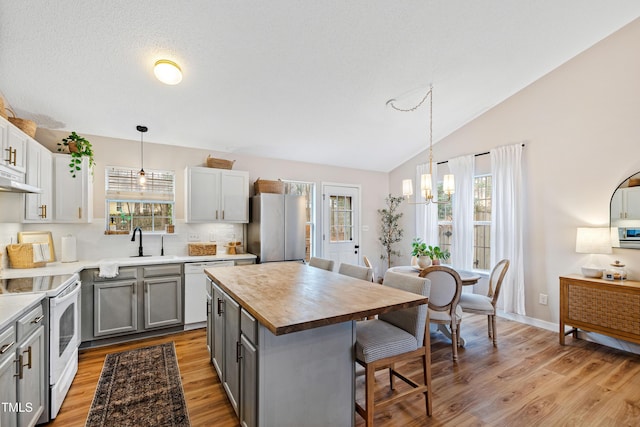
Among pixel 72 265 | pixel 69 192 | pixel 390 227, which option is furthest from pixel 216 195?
pixel 390 227

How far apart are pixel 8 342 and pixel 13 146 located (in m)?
1.90

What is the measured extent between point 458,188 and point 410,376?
127 inches

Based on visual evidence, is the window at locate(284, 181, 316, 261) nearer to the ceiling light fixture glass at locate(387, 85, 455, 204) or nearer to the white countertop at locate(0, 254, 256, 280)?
the white countertop at locate(0, 254, 256, 280)

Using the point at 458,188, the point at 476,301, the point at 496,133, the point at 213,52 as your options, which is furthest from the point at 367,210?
the point at 213,52

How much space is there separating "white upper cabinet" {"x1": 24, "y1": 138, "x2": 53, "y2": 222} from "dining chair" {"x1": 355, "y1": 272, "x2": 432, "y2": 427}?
3380 millimetres

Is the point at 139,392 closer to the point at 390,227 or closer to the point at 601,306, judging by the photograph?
the point at 601,306

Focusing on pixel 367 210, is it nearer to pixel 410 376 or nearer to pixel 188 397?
pixel 410 376

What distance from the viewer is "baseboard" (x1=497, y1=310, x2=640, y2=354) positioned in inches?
124

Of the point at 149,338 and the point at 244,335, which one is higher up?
the point at 244,335

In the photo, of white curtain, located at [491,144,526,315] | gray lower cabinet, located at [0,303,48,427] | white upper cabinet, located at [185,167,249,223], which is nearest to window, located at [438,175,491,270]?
white curtain, located at [491,144,526,315]

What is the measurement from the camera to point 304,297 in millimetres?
1833

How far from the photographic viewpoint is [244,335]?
5.69 ft

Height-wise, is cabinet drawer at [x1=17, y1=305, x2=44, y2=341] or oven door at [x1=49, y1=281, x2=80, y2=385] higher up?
cabinet drawer at [x1=17, y1=305, x2=44, y2=341]

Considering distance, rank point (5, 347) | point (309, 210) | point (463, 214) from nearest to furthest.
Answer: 1. point (5, 347)
2. point (463, 214)
3. point (309, 210)
